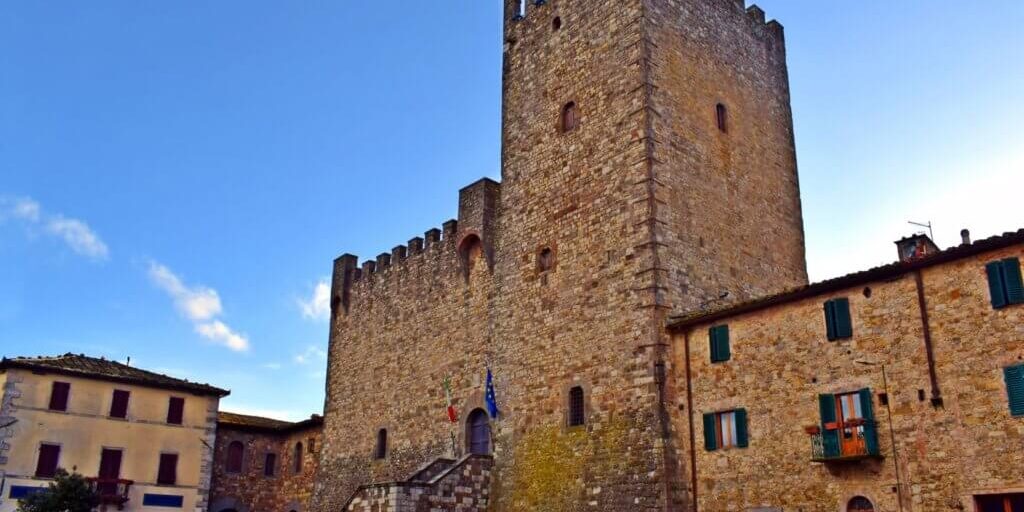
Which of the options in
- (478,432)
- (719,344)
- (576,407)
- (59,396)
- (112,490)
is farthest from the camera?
(112,490)

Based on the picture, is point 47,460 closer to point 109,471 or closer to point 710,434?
point 109,471

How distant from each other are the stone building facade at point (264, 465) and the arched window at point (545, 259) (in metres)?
13.8

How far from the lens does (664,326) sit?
1841 cm

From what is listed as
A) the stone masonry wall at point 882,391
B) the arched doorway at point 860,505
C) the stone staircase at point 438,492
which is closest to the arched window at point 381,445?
the stone staircase at point 438,492

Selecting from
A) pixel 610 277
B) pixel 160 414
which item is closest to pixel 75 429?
pixel 160 414

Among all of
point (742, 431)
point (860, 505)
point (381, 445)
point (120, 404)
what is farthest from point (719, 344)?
point (120, 404)

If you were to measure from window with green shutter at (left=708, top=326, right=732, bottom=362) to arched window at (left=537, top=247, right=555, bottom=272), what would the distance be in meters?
4.87

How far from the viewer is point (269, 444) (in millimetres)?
34031

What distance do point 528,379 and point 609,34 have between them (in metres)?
8.51

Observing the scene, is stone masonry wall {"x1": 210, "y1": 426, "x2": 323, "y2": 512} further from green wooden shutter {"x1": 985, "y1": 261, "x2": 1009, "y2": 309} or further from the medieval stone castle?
green wooden shutter {"x1": 985, "y1": 261, "x2": 1009, "y2": 309}

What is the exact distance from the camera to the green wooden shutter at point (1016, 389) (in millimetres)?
13195

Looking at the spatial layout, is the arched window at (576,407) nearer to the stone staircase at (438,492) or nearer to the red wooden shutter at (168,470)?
the stone staircase at (438,492)

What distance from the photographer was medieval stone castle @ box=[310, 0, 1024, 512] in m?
14.3

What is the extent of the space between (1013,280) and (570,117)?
36.6ft
